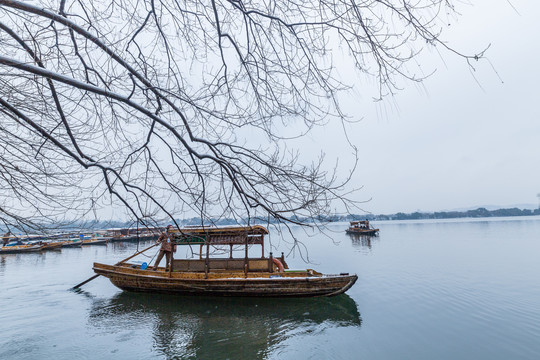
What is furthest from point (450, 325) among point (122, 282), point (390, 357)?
point (122, 282)

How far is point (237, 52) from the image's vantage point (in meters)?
2.83

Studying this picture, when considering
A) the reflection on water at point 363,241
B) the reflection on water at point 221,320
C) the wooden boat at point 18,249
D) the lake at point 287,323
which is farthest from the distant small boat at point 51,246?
the reflection on water at point 363,241

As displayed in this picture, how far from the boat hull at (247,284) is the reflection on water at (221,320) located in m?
0.51

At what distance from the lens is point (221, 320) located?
10195 millimetres

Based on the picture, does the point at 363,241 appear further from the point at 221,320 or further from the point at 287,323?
the point at 221,320

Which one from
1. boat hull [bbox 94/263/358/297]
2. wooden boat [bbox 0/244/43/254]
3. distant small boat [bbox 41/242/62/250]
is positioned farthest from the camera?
distant small boat [bbox 41/242/62/250]

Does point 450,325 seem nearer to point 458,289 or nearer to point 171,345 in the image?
point 458,289

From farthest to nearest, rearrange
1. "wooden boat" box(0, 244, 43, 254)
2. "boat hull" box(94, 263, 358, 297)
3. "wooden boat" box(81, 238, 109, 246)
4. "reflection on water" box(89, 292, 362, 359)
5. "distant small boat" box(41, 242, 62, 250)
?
"wooden boat" box(81, 238, 109, 246), "distant small boat" box(41, 242, 62, 250), "wooden boat" box(0, 244, 43, 254), "boat hull" box(94, 263, 358, 297), "reflection on water" box(89, 292, 362, 359)

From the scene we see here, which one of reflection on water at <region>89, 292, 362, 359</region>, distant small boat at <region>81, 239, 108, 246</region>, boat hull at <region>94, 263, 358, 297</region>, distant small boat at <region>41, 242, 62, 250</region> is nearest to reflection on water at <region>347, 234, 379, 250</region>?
boat hull at <region>94, 263, 358, 297</region>

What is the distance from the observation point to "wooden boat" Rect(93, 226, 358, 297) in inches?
456

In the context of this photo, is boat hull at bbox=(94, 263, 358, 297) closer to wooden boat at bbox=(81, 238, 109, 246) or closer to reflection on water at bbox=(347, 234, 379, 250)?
reflection on water at bbox=(347, 234, 379, 250)

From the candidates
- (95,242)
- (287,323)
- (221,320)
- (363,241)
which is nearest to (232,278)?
(221,320)

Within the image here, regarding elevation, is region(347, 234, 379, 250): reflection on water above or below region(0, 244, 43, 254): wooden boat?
below

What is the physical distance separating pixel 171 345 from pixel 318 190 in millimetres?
8285
